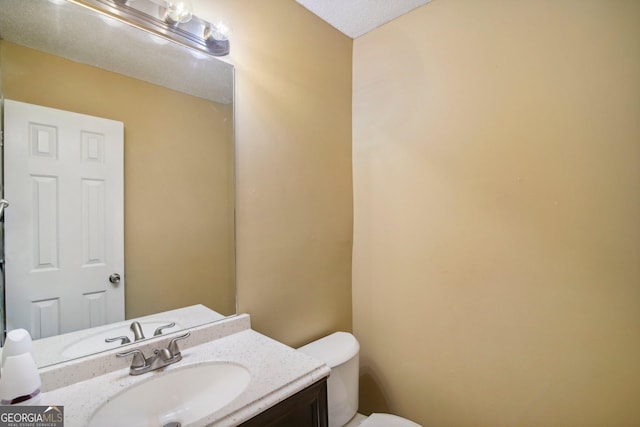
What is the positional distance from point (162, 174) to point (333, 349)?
1088 mm

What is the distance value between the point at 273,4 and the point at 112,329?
1.50m

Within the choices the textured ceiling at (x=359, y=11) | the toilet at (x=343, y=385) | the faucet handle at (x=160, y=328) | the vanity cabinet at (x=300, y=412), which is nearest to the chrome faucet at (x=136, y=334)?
the faucet handle at (x=160, y=328)

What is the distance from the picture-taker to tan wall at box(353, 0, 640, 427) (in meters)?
0.97

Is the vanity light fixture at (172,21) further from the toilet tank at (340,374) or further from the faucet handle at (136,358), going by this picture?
the toilet tank at (340,374)

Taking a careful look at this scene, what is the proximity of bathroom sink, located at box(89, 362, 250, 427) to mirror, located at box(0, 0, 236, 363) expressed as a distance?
0.26 m

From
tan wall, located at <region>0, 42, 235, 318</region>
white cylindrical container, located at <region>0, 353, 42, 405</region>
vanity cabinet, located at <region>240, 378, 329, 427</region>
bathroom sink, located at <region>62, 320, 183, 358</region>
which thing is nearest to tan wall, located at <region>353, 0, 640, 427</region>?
vanity cabinet, located at <region>240, 378, 329, 427</region>

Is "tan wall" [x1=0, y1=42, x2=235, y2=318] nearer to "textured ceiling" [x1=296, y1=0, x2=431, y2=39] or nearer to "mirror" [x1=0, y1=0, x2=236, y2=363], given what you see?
"mirror" [x1=0, y1=0, x2=236, y2=363]

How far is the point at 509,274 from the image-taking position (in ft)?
3.85

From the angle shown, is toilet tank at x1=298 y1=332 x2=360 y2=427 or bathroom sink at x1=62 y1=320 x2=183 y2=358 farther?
toilet tank at x1=298 y1=332 x2=360 y2=427

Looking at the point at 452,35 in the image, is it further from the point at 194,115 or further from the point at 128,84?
the point at 128,84

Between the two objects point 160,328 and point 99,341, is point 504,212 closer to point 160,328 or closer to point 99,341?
point 160,328

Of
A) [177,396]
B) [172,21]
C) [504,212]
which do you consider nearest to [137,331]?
[177,396]

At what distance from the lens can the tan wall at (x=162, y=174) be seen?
0.83 meters

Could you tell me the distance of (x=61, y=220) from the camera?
2.72 feet
